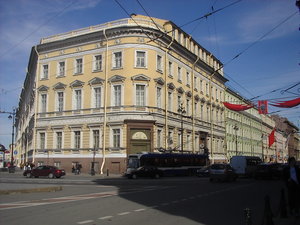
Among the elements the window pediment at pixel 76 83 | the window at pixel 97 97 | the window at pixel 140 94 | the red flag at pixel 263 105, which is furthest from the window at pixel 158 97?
the red flag at pixel 263 105

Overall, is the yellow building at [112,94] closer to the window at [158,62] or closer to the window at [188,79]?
the window at [188,79]

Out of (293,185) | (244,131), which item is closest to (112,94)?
(293,185)

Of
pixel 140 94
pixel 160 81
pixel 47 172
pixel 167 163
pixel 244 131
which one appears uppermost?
pixel 160 81

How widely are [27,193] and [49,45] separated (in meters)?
33.5

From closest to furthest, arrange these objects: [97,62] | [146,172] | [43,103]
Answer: [146,172] → [97,62] → [43,103]

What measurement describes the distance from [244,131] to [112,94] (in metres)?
49.3

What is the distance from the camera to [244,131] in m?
82.4

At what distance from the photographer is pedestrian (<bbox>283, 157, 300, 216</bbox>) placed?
10.4 meters

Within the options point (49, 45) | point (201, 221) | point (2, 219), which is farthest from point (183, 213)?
point (49, 45)

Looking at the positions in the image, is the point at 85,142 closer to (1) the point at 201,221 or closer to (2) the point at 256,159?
(2) the point at 256,159

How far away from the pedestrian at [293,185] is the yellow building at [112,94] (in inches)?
1109

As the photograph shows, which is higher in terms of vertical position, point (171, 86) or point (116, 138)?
point (171, 86)

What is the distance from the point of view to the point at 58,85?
46469 mm

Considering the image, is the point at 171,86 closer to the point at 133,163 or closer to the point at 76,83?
the point at 76,83
